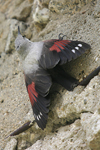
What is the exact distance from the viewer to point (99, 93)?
1.46 m

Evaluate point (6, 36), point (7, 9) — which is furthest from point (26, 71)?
point (7, 9)

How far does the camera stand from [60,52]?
1.86 meters

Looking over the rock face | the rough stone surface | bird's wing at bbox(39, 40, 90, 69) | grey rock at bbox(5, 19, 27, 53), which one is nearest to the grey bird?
bird's wing at bbox(39, 40, 90, 69)

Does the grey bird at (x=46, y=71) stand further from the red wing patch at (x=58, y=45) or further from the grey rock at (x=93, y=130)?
the grey rock at (x=93, y=130)

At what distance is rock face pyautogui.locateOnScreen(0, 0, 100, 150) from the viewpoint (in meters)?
1.50

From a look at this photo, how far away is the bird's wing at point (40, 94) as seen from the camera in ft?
5.98

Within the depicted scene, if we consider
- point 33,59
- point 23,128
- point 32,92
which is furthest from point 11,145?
point 33,59

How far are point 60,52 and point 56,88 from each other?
41 centimetres

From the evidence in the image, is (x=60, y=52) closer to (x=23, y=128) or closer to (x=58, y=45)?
(x=58, y=45)

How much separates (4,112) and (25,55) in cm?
81

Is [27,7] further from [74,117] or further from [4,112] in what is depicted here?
[74,117]

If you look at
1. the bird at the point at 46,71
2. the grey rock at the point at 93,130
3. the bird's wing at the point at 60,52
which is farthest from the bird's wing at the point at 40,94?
the grey rock at the point at 93,130

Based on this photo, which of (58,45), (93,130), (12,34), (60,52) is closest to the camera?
(93,130)

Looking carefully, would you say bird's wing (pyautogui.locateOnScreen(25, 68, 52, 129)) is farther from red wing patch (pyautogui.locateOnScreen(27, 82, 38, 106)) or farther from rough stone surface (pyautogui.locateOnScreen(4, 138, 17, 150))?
rough stone surface (pyautogui.locateOnScreen(4, 138, 17, 150))
